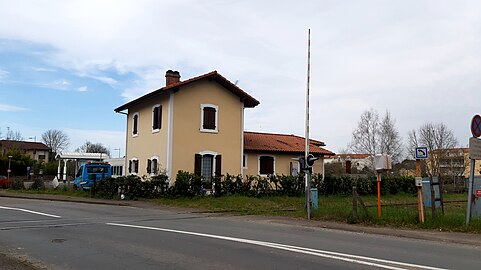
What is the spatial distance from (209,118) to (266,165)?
746 centimetres

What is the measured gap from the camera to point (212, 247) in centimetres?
966

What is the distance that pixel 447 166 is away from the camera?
53625 millimetres

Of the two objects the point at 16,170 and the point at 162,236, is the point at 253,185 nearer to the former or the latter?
the point at 162,236

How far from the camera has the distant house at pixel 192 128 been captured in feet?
90.5

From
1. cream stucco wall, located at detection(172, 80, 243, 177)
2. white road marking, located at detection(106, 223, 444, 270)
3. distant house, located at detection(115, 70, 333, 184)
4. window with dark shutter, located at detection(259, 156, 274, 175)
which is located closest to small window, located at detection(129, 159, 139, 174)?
distant house, located at detection(115, 70, 333, 184)

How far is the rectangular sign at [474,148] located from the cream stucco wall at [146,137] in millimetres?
18365

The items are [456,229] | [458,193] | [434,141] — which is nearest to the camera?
[456,229]

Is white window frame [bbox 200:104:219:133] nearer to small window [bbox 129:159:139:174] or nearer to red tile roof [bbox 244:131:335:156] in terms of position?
red tile roof [bbox 244:131:335:156]

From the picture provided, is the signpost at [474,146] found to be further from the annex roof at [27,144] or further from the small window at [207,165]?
the annex roof at [27,144]

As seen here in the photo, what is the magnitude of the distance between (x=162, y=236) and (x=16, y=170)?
60638mm

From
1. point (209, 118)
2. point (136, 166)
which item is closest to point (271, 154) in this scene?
point (209, 118)

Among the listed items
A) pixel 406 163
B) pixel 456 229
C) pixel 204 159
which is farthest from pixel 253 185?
pixel 406 163

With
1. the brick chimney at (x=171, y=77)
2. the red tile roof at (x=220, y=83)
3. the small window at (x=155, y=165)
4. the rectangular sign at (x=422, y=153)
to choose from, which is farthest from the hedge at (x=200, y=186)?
the rectangular sign at (x=422, y=153)

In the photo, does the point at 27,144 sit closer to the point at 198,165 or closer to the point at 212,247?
the point at 198,165
